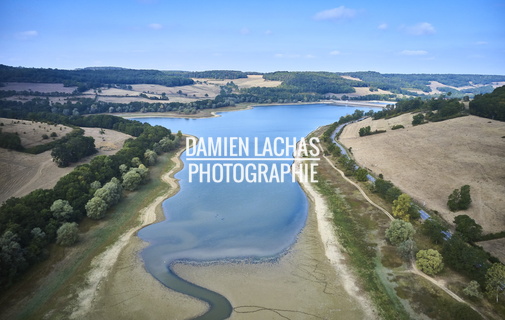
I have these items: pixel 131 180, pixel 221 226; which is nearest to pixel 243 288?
pixel 221 226

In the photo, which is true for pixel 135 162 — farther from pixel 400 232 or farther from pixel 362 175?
pixel 400 232

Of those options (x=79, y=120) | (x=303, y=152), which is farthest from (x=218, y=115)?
(x=303, y=152)

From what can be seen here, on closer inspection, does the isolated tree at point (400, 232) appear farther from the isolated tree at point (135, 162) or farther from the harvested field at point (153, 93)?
the harvested field at point (153, 93)

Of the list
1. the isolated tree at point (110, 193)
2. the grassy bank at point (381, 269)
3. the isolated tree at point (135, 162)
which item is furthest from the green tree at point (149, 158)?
the grassy bank at point (381, 269)

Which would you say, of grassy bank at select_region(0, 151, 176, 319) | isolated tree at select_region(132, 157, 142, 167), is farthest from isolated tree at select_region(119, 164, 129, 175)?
grassy bank at select_region(0, 151, 176, 319)

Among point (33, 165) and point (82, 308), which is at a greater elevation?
point (33, 165)

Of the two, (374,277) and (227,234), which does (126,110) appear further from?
(374,277)

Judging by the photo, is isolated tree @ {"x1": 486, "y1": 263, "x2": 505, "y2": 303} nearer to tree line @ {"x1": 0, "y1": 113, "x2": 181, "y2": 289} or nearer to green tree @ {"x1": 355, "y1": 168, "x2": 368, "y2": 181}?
green tree @ {"x1": 355, "y1": 168, "x2": 368, "y2": 181}
